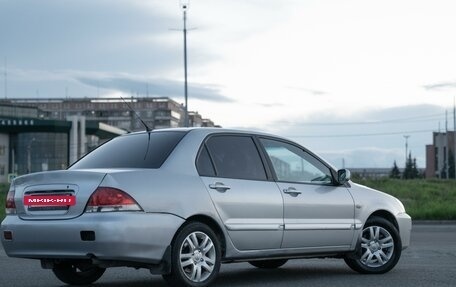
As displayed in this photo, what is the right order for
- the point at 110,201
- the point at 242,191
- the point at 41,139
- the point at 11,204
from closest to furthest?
the point at 110,201, the point at 11,204, the point at 242,191, the point at 41,139

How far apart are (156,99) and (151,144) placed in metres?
157

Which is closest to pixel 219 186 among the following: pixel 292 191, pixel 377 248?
pixel 292 191

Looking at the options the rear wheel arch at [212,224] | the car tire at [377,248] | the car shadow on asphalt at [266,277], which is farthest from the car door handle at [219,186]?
the car tire at [377,248]

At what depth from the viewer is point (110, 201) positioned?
738 cm

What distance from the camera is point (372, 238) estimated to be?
973cm

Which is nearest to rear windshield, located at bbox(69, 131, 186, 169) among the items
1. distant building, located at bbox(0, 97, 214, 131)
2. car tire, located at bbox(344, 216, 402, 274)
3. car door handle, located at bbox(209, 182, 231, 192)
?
car door handle, located at bbox(209, 182, 231, 192)

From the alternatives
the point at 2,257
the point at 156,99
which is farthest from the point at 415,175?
the point at 2,257

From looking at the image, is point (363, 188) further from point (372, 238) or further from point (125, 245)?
point (125, 245)

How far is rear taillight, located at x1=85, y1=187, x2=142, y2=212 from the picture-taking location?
7.37 metres

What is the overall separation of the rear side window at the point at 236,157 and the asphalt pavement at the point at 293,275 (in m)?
1.18

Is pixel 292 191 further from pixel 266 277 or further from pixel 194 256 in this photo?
pixel 194 256

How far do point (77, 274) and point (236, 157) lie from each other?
213 cm

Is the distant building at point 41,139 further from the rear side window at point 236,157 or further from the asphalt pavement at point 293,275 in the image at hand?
the rear side window at point 236,157

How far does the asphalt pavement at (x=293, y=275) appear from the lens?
347 inches
